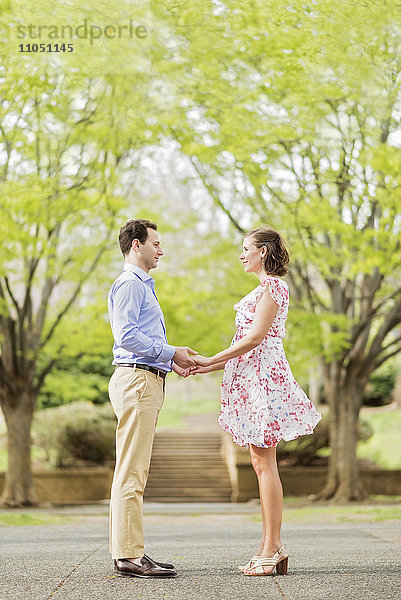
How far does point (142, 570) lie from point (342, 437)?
10.7 meters

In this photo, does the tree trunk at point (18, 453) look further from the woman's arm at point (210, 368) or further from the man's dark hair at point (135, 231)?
the man's dark hair at point (135, 231)

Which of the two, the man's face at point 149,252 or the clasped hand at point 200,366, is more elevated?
the man's face at point 149,252

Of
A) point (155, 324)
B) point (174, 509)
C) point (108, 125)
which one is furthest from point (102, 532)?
point (108, 125)

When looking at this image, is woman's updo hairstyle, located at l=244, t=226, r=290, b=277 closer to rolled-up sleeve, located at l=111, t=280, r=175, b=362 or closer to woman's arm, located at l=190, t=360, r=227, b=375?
woman's arm, located at l=190, t=360, r=227, b=375

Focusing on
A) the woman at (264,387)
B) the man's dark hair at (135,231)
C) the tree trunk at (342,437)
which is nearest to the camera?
the woman at (264,387)

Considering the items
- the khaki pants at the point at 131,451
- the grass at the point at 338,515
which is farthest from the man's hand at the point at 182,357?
the grass at the point at 338,515

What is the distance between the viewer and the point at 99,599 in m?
3.57

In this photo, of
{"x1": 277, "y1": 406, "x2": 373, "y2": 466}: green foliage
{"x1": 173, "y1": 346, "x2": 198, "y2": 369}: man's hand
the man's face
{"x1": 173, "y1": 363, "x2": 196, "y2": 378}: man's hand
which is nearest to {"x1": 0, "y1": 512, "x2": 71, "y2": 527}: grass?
{"x1": 173, "y1": 363, "x2": 196, "y2": 378}: man's hand

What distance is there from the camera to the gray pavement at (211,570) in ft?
12.1

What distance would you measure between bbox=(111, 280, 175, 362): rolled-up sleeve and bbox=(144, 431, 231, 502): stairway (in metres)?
13.4

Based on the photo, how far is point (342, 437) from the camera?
47.1 ft

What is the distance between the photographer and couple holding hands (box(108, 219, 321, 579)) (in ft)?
14.1

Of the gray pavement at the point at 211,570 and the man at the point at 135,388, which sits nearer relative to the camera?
the gray pavement at the point at 211,570

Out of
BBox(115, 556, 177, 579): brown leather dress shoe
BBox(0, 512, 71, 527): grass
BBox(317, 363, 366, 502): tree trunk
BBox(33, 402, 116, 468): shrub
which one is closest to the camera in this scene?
BBox(115, 556, 177, 579): brown leather dress shoe
